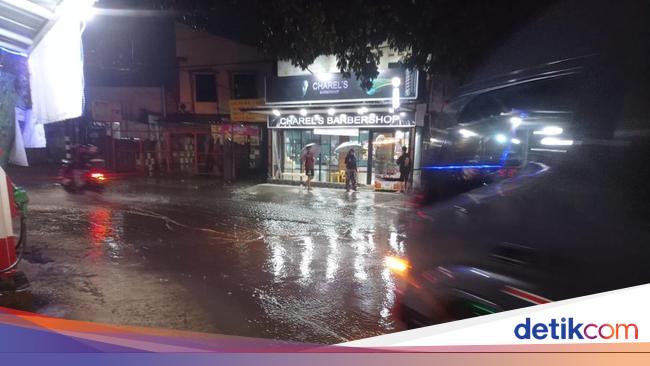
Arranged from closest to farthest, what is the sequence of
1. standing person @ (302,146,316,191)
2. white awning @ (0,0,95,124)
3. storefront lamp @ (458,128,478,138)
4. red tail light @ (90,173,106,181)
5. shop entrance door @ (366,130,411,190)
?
storefront lamp @ (458,128,478,138)
white awning @ (0,0,95,124)
red tail light @ (90,173,106,181)
shop entrance door @ (366,130,411,190)
standing person @ (302,146,316,191)

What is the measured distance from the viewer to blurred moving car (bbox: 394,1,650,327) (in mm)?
1904

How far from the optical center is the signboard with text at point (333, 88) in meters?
13.8

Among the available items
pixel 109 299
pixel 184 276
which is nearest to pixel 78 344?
pixel 109 299

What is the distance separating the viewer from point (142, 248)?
22.8 ft

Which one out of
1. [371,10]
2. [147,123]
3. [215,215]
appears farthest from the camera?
[147,123]

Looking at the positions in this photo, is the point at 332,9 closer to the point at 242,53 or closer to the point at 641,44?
the point at 641,44

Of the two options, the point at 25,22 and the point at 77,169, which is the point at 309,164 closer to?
the point at 77,169

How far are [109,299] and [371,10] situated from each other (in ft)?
16.3

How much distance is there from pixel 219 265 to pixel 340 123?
10412 mm

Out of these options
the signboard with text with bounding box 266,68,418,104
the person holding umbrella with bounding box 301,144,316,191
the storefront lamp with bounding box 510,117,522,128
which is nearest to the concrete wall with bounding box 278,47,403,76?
the signboard with text with bounding box 266,68,418,104

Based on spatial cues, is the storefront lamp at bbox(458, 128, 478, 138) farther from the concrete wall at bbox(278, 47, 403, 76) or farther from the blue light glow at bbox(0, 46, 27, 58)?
the concrete wall at bbox(278, 47, 403, 76)

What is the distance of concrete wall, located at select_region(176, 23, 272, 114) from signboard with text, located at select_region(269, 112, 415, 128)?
8.71ft

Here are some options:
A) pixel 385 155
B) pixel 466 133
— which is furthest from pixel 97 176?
pixel 466 133

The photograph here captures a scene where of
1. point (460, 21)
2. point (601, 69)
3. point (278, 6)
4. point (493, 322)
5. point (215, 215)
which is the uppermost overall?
point (278, 6)
